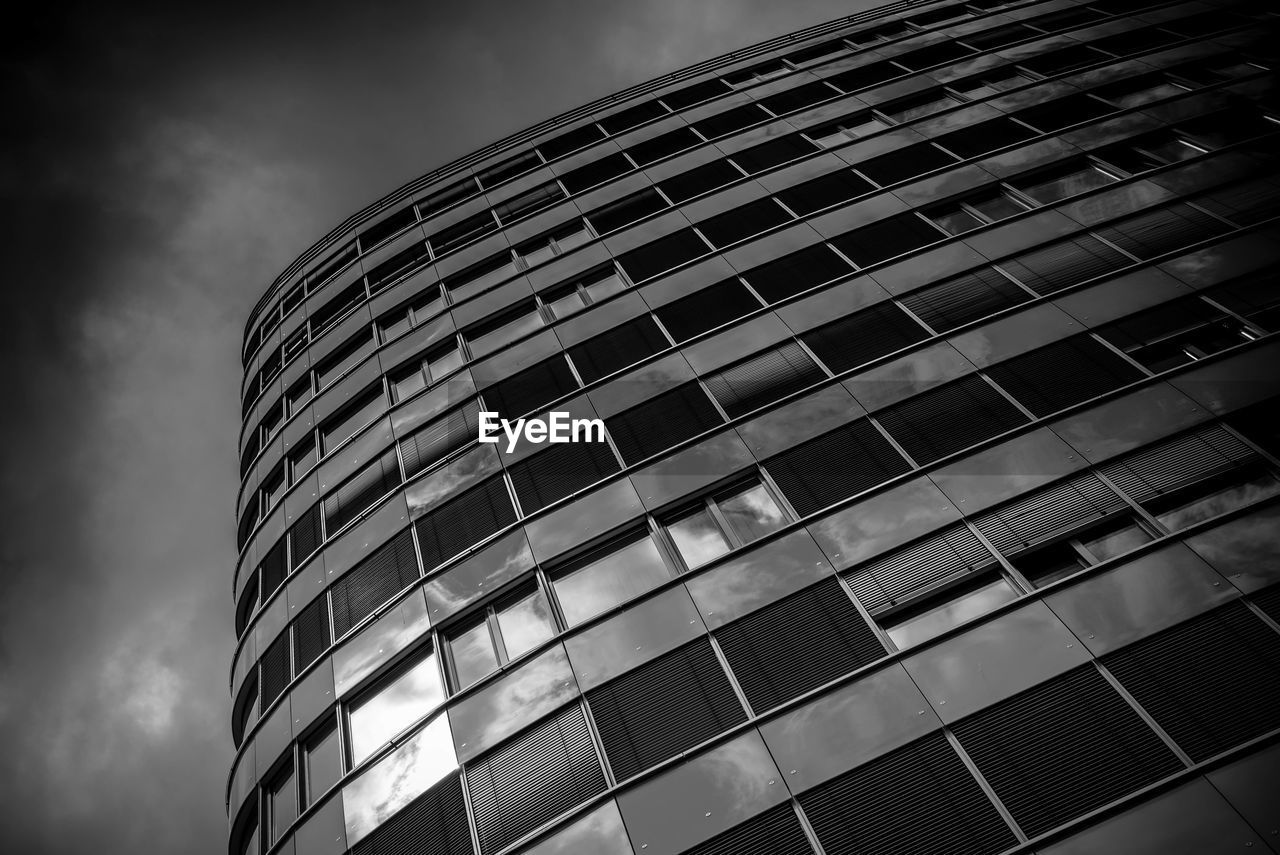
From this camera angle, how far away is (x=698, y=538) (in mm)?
15625

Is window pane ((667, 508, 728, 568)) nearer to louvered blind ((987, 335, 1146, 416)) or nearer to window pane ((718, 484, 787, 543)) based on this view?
window pane ((718, 484, 787, 543))

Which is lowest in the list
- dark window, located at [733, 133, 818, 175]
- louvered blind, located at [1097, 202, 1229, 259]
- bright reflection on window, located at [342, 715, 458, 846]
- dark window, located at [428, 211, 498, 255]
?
bright reflection on window, located at [342, 715, 458, 846]

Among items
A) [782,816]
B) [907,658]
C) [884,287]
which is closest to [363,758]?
[782,816]

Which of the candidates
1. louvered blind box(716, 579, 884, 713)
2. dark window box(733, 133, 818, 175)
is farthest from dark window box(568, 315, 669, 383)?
louvered blind box(716, 579, 884, 713)

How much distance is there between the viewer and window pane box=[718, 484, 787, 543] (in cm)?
1527

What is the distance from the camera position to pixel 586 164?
2806 centimetres

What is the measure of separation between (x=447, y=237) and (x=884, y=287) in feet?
51.2

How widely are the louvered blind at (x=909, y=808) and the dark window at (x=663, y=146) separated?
820 inches

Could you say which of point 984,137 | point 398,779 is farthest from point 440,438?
point 984,137

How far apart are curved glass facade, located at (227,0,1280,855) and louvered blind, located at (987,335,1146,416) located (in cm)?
8

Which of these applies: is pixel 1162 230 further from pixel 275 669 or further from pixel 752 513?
pixel 275 669

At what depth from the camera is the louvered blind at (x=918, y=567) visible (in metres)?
13.5

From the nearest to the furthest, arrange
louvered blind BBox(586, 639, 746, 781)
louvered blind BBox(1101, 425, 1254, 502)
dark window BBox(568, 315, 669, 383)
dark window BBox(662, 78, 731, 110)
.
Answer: louvered blind BBox(586, 639, 746, 781) → louvered blind BBox(1101, 425, 1254, 502) → dark window BBox(568, 315, 669, 383) → dark window BBox(662, 78, 731, 110)

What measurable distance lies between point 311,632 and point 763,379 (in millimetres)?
11651
